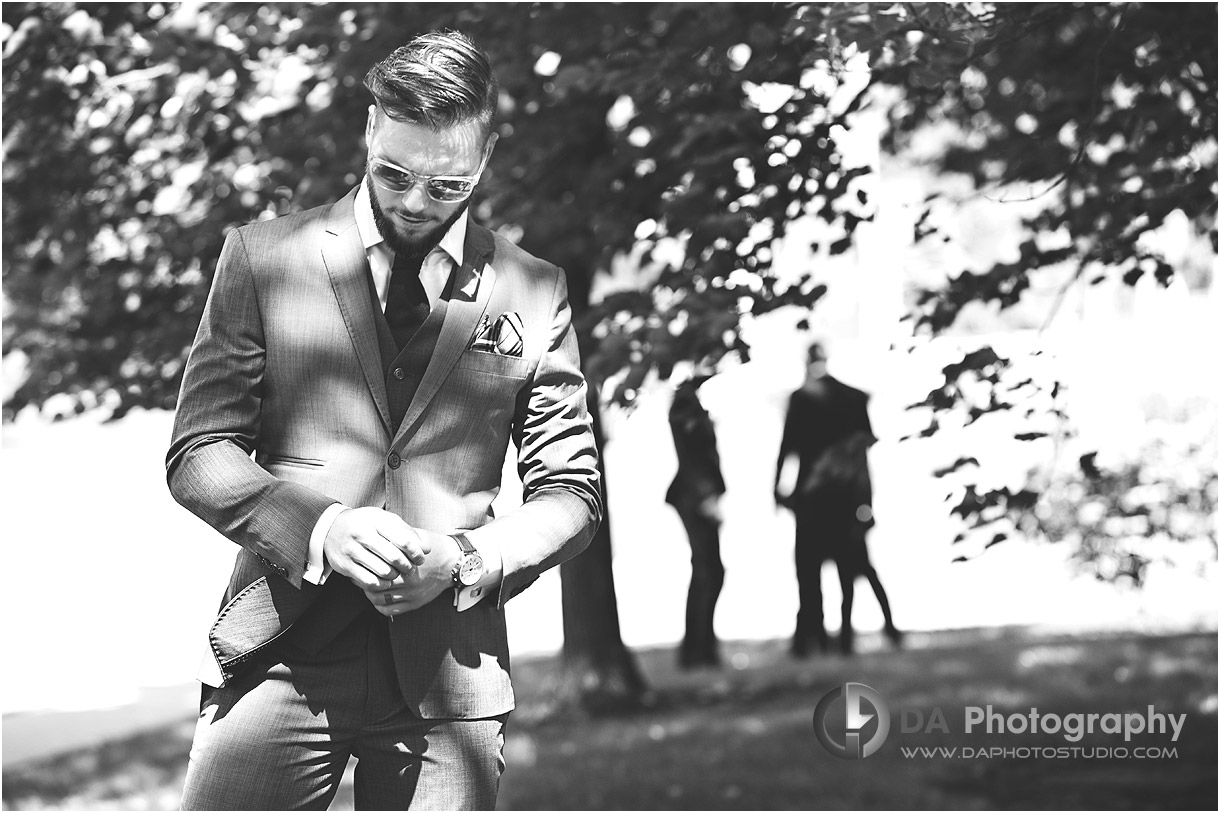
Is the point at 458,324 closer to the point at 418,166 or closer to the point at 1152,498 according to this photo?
the point at 418,166

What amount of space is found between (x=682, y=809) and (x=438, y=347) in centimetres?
430

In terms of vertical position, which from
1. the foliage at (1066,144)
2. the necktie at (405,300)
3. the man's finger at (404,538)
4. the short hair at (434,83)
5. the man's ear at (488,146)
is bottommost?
the man's finger at (404,538)

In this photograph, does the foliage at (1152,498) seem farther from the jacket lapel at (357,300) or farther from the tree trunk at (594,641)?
the jacket lapel at (357,300)

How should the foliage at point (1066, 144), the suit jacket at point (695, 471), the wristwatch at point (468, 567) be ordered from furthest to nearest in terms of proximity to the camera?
the suit jacket at point (695, 471), the foliage at point (1066, 144), the wristwatch at point (468, 567)

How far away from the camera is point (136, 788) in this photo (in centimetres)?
648

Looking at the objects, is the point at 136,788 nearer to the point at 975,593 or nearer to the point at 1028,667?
the point at 1028,667

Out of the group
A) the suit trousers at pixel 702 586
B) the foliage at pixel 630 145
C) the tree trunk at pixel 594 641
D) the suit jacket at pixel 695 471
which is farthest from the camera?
the suit trousers at pixel 702 586

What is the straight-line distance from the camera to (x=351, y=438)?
2.07 meters

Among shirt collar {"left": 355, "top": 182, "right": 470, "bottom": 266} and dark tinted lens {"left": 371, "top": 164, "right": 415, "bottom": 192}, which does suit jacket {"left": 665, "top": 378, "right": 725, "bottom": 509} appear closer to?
shirt collar {"left": 355, "top": 182, "right": 470, "bottom": 266}

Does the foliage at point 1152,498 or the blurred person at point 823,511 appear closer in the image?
the foliage at point 1152,498

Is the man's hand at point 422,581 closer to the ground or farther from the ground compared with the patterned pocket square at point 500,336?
closer to the ground

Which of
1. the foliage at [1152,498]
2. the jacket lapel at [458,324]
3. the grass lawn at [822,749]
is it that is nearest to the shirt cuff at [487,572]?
the jacket lapel at [458,324]

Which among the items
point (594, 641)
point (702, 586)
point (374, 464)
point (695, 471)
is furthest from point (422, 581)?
point (702, 586)

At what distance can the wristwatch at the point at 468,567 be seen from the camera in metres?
1.94
